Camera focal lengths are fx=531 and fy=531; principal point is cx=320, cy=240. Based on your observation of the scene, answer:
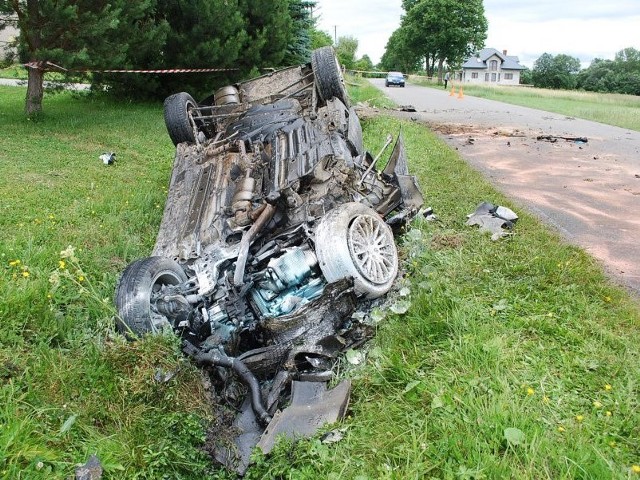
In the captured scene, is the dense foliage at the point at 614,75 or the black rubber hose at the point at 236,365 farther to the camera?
the dense foliage at the point at 614,75

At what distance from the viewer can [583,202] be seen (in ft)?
20.8

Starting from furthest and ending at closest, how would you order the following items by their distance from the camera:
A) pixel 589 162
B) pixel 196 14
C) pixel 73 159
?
pixel 196 14
pixel 589 162
pixel 73 159

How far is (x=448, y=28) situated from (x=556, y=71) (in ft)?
53.5

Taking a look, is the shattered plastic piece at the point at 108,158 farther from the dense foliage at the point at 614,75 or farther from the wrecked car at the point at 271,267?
the dense foliage at the point at 614,75

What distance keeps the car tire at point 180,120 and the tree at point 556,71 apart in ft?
192

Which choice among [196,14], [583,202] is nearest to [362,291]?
[583,202]

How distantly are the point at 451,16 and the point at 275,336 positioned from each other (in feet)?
A: 180

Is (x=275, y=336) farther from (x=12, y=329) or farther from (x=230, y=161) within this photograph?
(x=230, y=161)

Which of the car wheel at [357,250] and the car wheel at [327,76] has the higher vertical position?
the car wheel at [327,76]

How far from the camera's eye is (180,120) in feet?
21.1

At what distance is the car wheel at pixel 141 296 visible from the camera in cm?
341

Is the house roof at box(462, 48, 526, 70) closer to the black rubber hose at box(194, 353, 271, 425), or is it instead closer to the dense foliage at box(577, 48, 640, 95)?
the dense foliage at box(577, 48, 640, 95)

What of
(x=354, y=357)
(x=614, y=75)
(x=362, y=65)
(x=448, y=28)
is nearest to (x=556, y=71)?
(x=614, y=75)

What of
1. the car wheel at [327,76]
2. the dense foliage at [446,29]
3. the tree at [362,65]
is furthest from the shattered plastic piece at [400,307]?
the dense foliage at [446,29]
